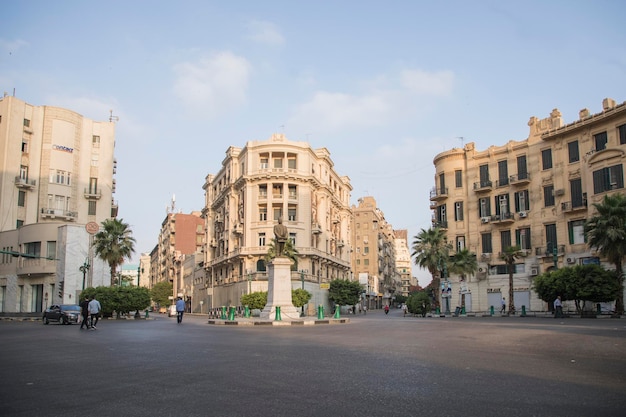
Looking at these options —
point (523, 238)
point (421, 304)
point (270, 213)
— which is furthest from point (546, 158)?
point (270, 213)

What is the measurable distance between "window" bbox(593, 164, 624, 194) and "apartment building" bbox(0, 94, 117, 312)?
1880 inches

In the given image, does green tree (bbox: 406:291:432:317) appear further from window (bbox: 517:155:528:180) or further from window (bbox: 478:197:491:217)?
window (bbox: 517:155:528:180)

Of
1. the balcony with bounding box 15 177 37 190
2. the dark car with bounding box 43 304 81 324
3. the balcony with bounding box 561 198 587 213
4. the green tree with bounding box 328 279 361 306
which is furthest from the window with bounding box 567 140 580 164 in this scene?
the balcony with bounding box 15 177 37 190

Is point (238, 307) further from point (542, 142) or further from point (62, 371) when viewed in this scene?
point (62, 371)

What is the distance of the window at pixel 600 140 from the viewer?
154ft

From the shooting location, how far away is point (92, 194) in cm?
6375

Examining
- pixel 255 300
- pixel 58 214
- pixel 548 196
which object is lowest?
pixel 255 300

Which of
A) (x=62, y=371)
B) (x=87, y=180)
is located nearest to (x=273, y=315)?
(x=62, y=371)

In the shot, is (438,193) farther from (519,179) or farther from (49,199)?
(49,199)

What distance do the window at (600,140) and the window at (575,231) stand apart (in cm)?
674

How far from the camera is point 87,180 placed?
64375 mm

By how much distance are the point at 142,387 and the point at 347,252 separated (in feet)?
267

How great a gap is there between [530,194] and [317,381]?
50.6 meters

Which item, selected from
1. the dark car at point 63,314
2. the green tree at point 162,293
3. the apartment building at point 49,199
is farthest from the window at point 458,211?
the green tree at point 162,293
